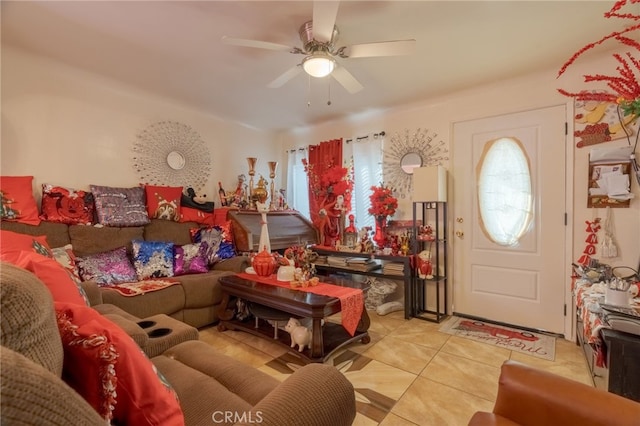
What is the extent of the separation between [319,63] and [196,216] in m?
2.33

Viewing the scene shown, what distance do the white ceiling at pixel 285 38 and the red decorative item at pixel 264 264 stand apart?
1688mm

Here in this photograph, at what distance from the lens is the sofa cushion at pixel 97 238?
2.58 meters

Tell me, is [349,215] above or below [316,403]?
above

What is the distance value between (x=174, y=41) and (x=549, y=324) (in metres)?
3.93

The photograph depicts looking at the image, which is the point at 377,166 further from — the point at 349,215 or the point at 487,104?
the point at 487,104

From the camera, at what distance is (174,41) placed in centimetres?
221

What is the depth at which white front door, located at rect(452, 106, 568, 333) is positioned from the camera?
8.52 ft

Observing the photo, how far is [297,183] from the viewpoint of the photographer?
4520 millimetres

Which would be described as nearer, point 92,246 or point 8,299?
point 8,299

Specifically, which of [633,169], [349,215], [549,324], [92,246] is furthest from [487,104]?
[92,246]

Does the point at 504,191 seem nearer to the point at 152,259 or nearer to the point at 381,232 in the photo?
the point at 381,232

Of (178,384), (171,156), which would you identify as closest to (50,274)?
(178,384)

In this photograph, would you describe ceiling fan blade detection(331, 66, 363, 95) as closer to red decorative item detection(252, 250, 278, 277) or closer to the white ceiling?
the white ceiling

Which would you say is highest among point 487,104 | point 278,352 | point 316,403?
point 487,104
